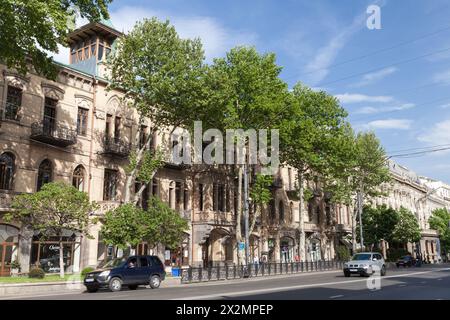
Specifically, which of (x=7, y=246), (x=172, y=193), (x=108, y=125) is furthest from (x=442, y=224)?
(x=7, y=246)

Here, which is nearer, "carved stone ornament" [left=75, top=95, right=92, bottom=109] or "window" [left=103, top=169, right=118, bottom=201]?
"carved stone ornament" [left=75, top=95, right=92, bottom=109]

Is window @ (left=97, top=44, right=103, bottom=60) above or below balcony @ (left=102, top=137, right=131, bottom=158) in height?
above

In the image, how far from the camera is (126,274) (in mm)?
20109

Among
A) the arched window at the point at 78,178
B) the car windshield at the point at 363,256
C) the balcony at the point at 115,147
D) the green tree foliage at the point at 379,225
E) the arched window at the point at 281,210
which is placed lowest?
the car windshield at the point at 363,256

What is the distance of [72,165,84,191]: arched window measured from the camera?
95.8 feet

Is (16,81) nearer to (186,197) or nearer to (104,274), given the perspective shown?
(104,274)

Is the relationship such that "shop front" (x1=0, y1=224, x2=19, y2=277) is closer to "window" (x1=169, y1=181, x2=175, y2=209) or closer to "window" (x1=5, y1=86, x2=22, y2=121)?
"window" (x1=5, y1=86, x2=22, y2=121)

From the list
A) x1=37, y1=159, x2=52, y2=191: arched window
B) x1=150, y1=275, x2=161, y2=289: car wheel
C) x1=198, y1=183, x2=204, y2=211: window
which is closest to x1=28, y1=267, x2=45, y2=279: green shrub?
x1=37, y1=159, x2=52, y2=191: arched window

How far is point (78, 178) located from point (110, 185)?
2.81 m

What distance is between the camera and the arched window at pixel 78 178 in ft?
95.8

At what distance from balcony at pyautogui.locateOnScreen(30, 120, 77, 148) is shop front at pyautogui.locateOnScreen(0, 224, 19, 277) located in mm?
5736

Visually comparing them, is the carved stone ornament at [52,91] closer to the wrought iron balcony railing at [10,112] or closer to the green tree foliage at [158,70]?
the wrought iron balcony railing at [10,112]

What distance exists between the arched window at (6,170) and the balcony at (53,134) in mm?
1826

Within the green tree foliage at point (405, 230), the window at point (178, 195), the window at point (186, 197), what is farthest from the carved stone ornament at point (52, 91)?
the green tree foliage at point (405, 230)
